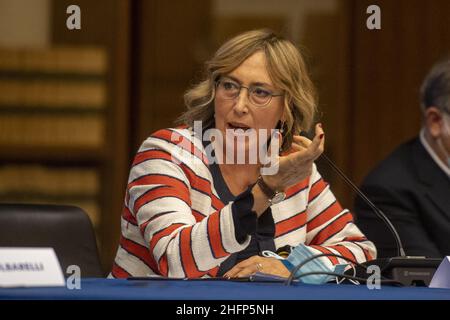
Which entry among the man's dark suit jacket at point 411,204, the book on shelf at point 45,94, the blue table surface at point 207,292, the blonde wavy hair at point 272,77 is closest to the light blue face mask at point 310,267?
the blue table surface at point 207,292

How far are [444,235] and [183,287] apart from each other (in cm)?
138

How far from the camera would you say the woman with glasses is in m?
2.08

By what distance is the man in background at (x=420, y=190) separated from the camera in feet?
9.29

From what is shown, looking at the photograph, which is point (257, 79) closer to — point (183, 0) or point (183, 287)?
point (183, 287)

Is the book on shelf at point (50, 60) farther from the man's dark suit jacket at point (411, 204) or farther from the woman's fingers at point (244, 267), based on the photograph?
the woman's fingers at point (244, 267)

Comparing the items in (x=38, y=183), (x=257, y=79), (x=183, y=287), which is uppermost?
(x=257, y=79)

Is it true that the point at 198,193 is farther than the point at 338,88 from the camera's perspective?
No

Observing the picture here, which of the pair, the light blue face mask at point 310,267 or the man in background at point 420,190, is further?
the man in background at point 420,190

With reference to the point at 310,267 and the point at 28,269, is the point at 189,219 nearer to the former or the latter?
the point at 310,267

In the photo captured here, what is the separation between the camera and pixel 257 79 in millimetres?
2393

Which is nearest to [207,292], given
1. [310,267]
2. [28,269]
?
[28,269]

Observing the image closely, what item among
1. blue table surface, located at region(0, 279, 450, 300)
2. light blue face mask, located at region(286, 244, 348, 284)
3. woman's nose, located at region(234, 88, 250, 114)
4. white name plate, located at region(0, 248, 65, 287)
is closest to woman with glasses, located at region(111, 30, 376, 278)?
woman's nose, located at region(234, 88, 250, 114)

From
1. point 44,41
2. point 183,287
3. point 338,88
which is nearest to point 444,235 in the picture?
point 183,287
